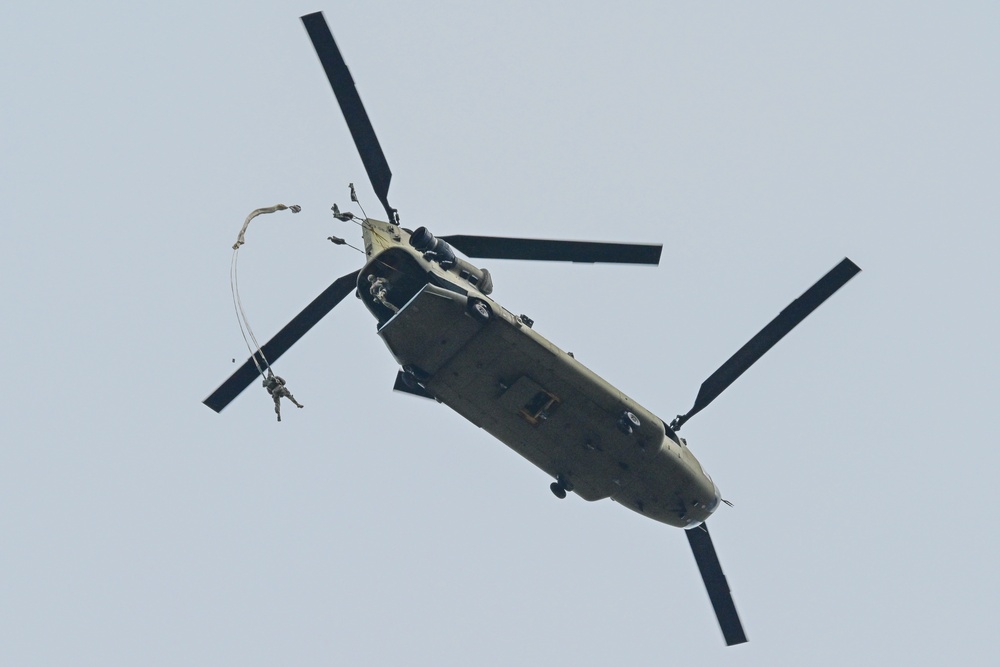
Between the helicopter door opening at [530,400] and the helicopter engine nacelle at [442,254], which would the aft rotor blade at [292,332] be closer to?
the helicopter engine nacelle at [442,254]

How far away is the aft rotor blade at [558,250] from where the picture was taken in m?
21.3

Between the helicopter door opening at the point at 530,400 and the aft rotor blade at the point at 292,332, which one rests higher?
the aft rotor blade at the point at 292,332

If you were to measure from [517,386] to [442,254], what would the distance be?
2.79 m

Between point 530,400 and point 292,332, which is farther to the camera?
point 292,332

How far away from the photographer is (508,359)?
2148cm

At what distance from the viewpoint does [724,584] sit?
2595 cm

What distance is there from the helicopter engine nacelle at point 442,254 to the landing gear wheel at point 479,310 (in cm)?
75

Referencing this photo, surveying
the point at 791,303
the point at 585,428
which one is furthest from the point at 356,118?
the point at 791,303

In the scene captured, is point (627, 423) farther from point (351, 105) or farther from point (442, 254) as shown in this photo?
point (351, 105)

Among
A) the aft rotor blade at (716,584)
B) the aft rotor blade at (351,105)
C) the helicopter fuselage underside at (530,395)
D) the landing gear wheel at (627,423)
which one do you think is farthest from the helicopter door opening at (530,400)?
the aft rotor blade at (716,584)

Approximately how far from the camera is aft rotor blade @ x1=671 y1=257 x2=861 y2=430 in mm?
22547

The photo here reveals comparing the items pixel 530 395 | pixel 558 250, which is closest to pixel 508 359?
pixel 530 395

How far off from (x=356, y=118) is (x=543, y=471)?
25.7ft

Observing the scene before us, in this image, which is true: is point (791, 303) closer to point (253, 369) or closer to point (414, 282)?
point (414, 282)
